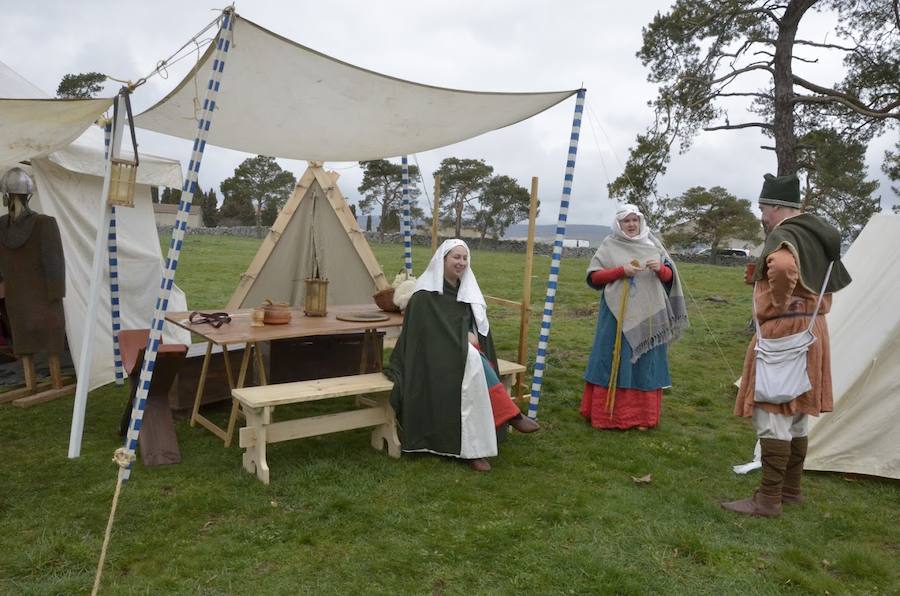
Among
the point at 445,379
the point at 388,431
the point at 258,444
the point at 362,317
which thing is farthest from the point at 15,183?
the point at 445,379

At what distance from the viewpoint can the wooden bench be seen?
325 centimetres

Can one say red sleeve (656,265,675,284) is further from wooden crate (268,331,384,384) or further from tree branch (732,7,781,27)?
tree branch (732,7,781,27)

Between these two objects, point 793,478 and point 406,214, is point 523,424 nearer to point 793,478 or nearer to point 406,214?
point 793,478

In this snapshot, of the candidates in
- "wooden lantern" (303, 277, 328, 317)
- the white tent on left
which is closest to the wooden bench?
"wooden lantern" (303, 277, 328, 317)

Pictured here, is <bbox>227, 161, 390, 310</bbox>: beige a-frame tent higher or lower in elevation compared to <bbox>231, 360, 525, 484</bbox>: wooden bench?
higher

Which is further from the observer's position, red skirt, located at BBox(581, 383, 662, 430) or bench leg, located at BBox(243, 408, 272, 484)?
red skirt, located at BBox(581, 383, 662, 430)

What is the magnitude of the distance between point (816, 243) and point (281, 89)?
2.80 m

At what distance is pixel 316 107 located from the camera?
3.87m

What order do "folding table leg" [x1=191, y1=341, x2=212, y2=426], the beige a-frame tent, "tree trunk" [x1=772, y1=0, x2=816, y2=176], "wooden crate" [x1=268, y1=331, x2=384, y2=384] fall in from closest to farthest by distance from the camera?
"folding table leg" [x1=191, y1=341, x2=212, y2=426] → "wooden crate" [x1=268, y1=331, x2=384, y2=384] → the beige a-frame tent → "tree trunk" [x1=772, y1=0, x2=816, y2=176]

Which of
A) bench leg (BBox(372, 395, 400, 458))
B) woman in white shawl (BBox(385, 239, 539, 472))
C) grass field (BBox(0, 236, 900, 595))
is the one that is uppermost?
woman in white shawl (BBox(385, 239, 539, 472))

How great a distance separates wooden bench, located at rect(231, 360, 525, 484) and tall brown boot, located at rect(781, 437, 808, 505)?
1961mm

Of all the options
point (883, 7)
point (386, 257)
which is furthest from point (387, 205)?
point (883, 7)

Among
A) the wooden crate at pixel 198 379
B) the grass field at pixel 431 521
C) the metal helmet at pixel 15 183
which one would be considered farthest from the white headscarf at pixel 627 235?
the metal helmet at pixel 15 183

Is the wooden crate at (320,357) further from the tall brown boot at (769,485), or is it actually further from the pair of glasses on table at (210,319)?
the tall brown boot at (769,485)
